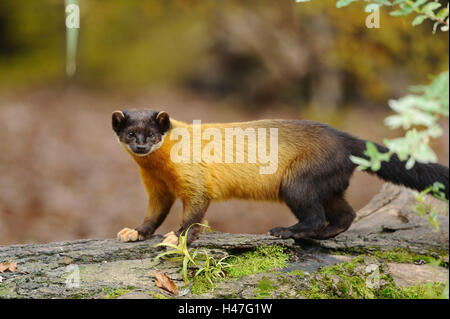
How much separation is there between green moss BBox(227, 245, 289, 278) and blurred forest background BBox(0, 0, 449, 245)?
22.4 feet

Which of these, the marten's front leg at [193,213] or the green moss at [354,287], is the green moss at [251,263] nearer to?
the green moss at [354,287]

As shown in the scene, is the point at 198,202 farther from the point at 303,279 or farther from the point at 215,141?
the point at 303,279

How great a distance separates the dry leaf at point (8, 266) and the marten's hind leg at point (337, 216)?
3444mm

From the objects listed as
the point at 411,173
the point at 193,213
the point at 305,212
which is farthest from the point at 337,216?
the point at 193,213

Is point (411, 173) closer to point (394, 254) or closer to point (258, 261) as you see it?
point (394, 254)

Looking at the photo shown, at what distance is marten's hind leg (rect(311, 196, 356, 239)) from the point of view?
629 cm

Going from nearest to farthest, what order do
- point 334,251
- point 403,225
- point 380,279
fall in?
point 380,279 < point 334,251 < point 403,225

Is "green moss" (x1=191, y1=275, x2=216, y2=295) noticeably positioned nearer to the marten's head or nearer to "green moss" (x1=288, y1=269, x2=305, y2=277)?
"green moss" (x1=288, y1=269, x2=305, y2=277)

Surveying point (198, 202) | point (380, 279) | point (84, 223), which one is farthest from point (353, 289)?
point (84, 223)

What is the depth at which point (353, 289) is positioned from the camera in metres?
5.09

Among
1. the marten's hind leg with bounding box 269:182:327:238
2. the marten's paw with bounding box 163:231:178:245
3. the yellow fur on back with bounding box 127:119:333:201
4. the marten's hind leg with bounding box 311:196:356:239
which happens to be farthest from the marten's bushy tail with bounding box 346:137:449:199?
the marten's paw with bounding box 163:231:178:245

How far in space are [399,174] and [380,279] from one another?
133 cm

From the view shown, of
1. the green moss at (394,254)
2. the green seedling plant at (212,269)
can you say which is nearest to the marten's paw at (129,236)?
the green seedling plant at (212,269)

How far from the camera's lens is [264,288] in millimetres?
4773
